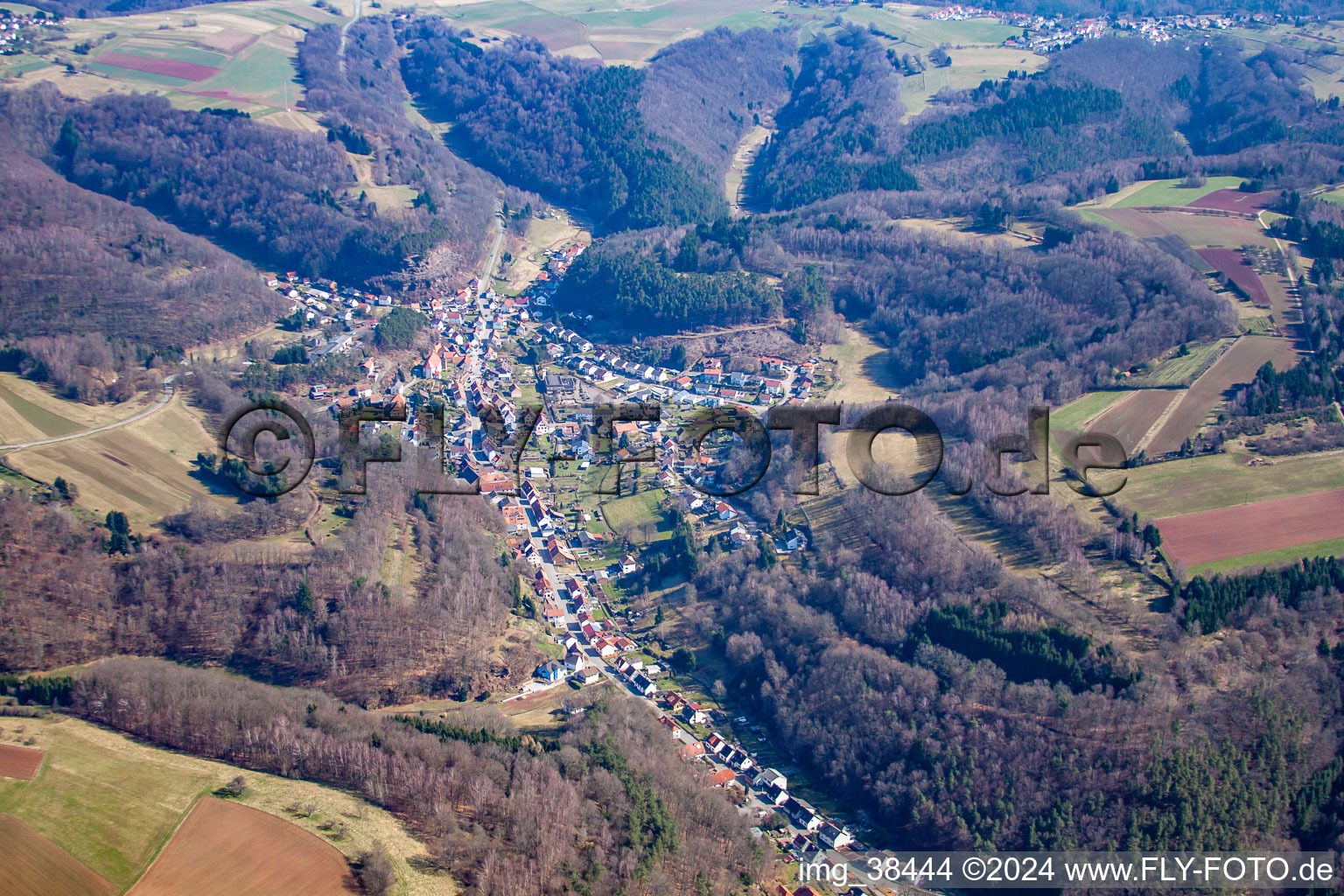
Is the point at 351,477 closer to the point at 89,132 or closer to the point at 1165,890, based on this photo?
the point at 1165,890

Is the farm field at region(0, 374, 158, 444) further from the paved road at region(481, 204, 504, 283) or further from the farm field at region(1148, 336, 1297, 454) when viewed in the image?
the farm field at region(1148, 336, 1297, 454)

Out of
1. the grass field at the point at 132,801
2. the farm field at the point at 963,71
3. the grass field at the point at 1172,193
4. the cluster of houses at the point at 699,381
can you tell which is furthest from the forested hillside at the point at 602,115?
the grass field at the point at 132,801

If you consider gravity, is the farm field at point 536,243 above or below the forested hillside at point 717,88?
below

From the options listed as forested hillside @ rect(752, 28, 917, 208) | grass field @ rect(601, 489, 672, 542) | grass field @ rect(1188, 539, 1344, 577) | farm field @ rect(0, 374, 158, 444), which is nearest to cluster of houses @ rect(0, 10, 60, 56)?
farm field @ rect(0, 374, 158, 444)

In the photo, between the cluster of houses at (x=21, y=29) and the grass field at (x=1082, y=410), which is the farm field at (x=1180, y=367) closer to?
the grass field at (x=1082, y=410)

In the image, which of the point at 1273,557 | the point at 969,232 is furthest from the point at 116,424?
the point at 969,232

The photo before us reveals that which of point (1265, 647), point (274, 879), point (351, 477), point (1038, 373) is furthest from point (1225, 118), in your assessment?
point (274, 879)
